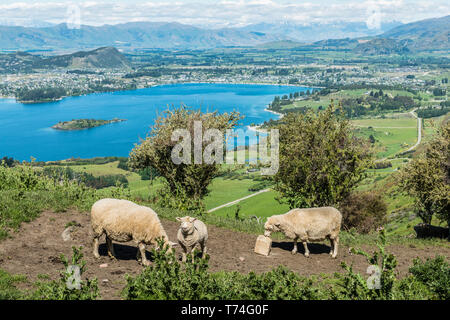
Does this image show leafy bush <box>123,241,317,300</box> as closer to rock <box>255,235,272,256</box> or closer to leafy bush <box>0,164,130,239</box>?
rock <box>255,235,272,256</box>

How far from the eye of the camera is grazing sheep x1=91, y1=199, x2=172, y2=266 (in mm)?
12711

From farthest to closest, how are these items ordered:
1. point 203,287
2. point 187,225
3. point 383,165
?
point 383,165, point 187,225, point 203,287

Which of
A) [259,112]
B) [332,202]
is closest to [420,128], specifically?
[259,112]

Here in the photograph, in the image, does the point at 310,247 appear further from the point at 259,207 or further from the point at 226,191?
the point at 226,191

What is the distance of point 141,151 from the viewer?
24547 mm

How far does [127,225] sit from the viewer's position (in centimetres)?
1273

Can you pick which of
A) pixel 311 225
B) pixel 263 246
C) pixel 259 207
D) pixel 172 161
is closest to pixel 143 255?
pixel 263 246

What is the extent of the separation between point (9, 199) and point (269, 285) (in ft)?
41.6

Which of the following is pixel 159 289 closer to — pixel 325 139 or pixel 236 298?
pixel 236 298

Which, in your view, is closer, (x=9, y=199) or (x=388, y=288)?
(x=388, y=288)

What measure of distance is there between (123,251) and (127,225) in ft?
6.10

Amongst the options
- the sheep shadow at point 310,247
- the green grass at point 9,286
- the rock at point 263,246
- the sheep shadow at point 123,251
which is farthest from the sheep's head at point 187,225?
the sheep shadow at point 310,247

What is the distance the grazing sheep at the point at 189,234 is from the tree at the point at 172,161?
9.73 metres
